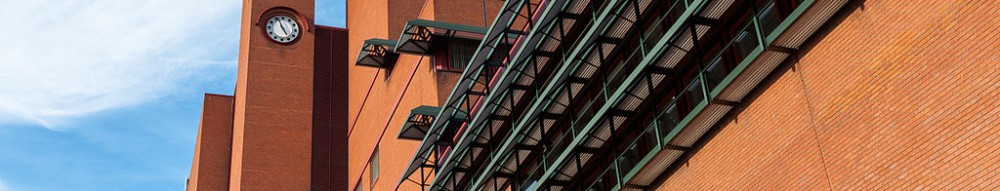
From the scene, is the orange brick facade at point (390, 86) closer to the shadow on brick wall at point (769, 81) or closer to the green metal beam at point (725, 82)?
the green metal beam at point (725, 82)

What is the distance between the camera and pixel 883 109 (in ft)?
61.3

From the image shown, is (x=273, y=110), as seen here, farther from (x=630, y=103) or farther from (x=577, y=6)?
(x=630, y=103)

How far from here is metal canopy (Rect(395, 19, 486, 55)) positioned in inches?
1684

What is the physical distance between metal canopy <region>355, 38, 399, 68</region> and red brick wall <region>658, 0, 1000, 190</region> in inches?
1091

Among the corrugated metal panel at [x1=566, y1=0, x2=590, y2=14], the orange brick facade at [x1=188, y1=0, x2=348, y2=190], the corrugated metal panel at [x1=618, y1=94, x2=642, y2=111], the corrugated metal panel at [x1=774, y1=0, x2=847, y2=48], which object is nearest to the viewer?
the corrugated metal panel at [x1=774, y1=0, x2=847, y2=48]

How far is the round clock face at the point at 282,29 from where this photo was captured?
217 feet

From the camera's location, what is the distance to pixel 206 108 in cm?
7825

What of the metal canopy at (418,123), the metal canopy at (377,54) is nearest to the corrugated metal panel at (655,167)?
the metal canopy at (418,123)

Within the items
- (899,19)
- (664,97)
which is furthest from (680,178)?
(899,19)

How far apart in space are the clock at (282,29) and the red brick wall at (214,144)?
43.3ft

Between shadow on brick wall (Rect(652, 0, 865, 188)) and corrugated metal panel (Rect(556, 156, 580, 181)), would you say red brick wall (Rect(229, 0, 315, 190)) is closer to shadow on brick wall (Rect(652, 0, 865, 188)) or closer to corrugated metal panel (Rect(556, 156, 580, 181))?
corrugated metal panel (Rect(556, 156, 580, 181))

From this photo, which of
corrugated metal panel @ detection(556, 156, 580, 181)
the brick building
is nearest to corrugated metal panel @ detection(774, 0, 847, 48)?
the brick building

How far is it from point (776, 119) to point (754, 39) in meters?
2.00

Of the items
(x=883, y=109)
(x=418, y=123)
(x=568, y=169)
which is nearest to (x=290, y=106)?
(x=418, y=123)
